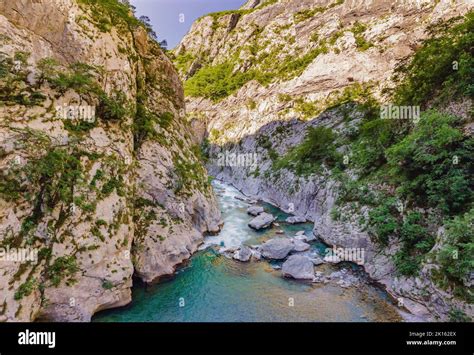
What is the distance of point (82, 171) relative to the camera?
1293 centimetres

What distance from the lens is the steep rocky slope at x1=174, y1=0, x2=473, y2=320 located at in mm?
13734

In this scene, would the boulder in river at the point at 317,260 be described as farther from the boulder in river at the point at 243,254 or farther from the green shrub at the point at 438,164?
the green shrub at the point at 438,164

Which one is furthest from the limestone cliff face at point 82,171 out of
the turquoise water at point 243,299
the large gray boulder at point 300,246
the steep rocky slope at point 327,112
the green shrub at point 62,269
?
the steep rocky slope at point 327,112

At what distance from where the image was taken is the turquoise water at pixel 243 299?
38.9ft

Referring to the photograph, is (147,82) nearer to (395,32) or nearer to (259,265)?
(259,265)

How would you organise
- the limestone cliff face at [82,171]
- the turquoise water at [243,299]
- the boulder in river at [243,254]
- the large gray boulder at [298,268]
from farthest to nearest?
1. the boulder in river at [243,254]
2. the large gray boulder at [298,268]
3. the turquoise water at [243,299]
4. the limestone cliff face at [82,171]

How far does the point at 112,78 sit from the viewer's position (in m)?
17.0

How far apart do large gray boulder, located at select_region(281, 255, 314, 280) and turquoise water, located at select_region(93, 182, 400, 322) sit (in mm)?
428

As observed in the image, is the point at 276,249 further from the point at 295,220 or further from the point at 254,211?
the point at 254,211

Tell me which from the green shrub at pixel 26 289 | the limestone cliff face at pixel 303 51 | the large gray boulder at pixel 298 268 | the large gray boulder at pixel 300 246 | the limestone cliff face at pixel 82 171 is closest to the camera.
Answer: the green shrub at pixel 26 289

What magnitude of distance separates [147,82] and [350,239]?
2103cm

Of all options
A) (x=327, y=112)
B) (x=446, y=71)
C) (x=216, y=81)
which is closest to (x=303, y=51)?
(x=327, y=112)

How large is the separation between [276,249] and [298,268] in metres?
2.63

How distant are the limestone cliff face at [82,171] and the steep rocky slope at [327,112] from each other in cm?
1195
